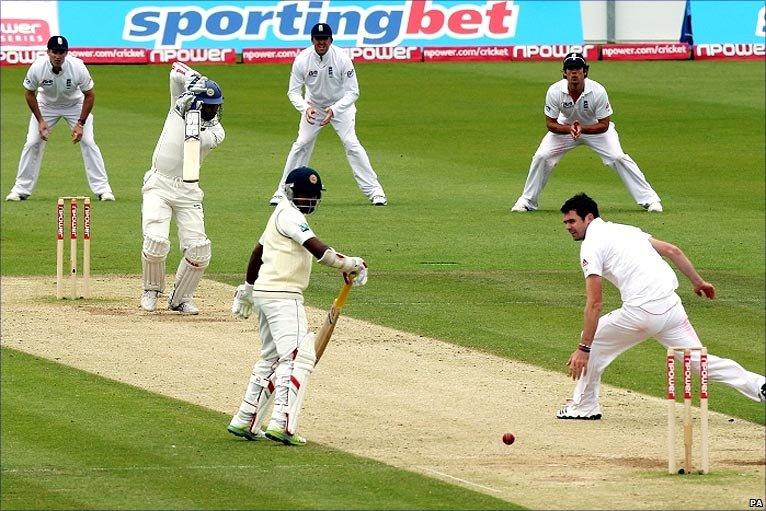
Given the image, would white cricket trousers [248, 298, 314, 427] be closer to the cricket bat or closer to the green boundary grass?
the green boundary grass

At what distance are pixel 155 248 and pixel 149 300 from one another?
1.74 feet

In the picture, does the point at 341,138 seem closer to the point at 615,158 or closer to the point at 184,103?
the point at 615,158

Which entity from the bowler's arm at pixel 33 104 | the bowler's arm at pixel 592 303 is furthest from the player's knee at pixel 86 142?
the bowler's arm at pixel 592 303

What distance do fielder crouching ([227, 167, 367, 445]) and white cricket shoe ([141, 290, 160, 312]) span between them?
4540 mm

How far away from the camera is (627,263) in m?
11.0

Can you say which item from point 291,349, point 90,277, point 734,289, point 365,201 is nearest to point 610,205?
point 365,201

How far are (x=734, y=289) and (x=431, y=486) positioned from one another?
741cm

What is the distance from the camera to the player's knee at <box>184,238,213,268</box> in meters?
15.1

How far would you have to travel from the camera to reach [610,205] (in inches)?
866

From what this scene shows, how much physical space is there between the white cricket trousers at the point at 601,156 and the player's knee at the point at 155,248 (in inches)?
258

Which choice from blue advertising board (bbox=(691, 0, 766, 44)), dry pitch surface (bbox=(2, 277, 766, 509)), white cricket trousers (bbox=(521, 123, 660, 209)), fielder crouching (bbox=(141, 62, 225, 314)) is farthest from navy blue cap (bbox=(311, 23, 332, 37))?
blue advertising board (bbox=(691, 0, 766, 44))

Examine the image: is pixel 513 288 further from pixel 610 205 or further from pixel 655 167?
pixel 655 167

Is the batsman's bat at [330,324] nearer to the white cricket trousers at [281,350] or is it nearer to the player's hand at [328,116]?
the white cricket trousers at [281,350]

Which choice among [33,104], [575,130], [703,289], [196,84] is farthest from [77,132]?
[703,289]
